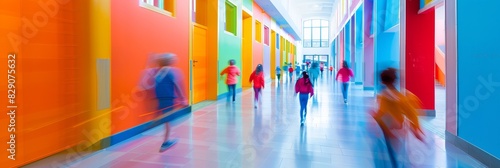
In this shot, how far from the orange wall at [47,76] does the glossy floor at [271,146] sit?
1.26ft

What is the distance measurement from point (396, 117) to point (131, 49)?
14.0ft

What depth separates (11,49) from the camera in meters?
3.36

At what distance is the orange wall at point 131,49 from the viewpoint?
4848 mm

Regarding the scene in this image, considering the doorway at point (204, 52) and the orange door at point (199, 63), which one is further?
the doorway at point (204, 52)

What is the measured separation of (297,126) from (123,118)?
3.19 metres

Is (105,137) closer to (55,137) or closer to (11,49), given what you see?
(55,137)

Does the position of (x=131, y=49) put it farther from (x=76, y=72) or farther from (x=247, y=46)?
(x=247, y=46)

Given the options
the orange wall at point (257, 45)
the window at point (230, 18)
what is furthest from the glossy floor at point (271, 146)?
the orange wall at point (257, 45)

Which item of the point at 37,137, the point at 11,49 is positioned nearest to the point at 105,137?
the point at 37,137

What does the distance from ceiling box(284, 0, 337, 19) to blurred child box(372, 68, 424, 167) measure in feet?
88.7

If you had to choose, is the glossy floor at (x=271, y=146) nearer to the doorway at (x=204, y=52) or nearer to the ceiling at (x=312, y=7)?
the doorway at (x=204, y=52)

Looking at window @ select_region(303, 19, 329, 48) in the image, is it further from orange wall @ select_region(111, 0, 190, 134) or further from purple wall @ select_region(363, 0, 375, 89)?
orange wall @ select_region(111, 0, 190, 134)

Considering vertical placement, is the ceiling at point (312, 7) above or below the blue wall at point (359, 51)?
above

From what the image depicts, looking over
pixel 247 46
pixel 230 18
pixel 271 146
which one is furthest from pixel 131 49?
pixel 247 46
